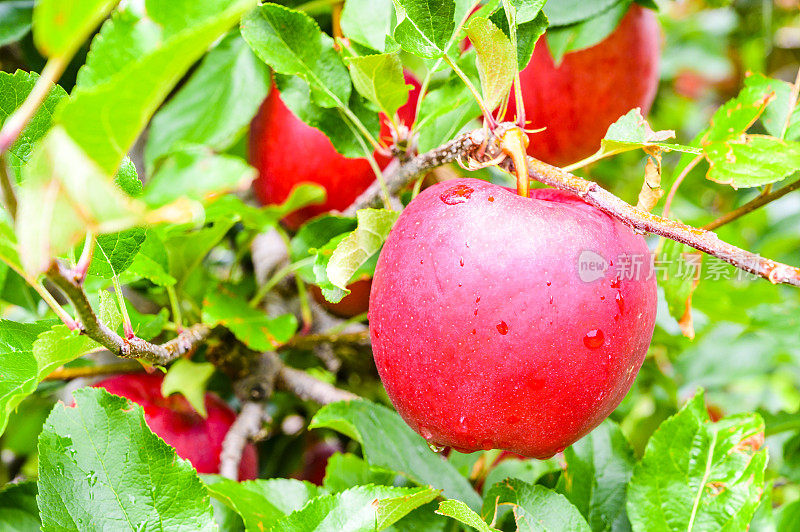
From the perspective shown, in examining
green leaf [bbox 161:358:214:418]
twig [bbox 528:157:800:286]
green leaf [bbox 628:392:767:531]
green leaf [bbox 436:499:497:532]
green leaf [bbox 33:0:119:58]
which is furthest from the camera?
green leaf [bbox 161:358:214:418]

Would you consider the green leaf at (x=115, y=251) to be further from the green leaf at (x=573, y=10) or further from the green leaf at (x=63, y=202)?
the green leaf at (x=573, y=10)

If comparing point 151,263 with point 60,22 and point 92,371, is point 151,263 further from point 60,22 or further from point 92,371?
point 60,22

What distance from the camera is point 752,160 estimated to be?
1.61 ft

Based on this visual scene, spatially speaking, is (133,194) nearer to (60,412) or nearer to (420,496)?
(60,412)

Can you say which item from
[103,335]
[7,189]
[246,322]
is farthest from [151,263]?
[7,189]

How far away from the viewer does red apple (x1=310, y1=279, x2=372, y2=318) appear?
734 mm

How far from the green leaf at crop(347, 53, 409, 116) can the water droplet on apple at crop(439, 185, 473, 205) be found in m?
0.11

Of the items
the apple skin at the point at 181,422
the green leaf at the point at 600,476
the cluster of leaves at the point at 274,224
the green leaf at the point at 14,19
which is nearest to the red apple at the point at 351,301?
the cluster of leaves at the point at 274,224

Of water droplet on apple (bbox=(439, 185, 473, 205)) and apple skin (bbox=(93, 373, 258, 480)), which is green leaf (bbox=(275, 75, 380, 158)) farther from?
apple skin (bbox=(93, 373, 258, 480))

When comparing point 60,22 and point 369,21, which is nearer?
point 60,22

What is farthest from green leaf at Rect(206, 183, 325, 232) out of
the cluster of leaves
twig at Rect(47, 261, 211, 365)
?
twig at Rect(47, 261, 211, 365)

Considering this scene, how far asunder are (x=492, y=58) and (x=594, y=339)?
190mm

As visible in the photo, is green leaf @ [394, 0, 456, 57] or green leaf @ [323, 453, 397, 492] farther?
green leaf @ [323, 453, 397, 492]

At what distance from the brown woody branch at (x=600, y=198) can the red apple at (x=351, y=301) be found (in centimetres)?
21
